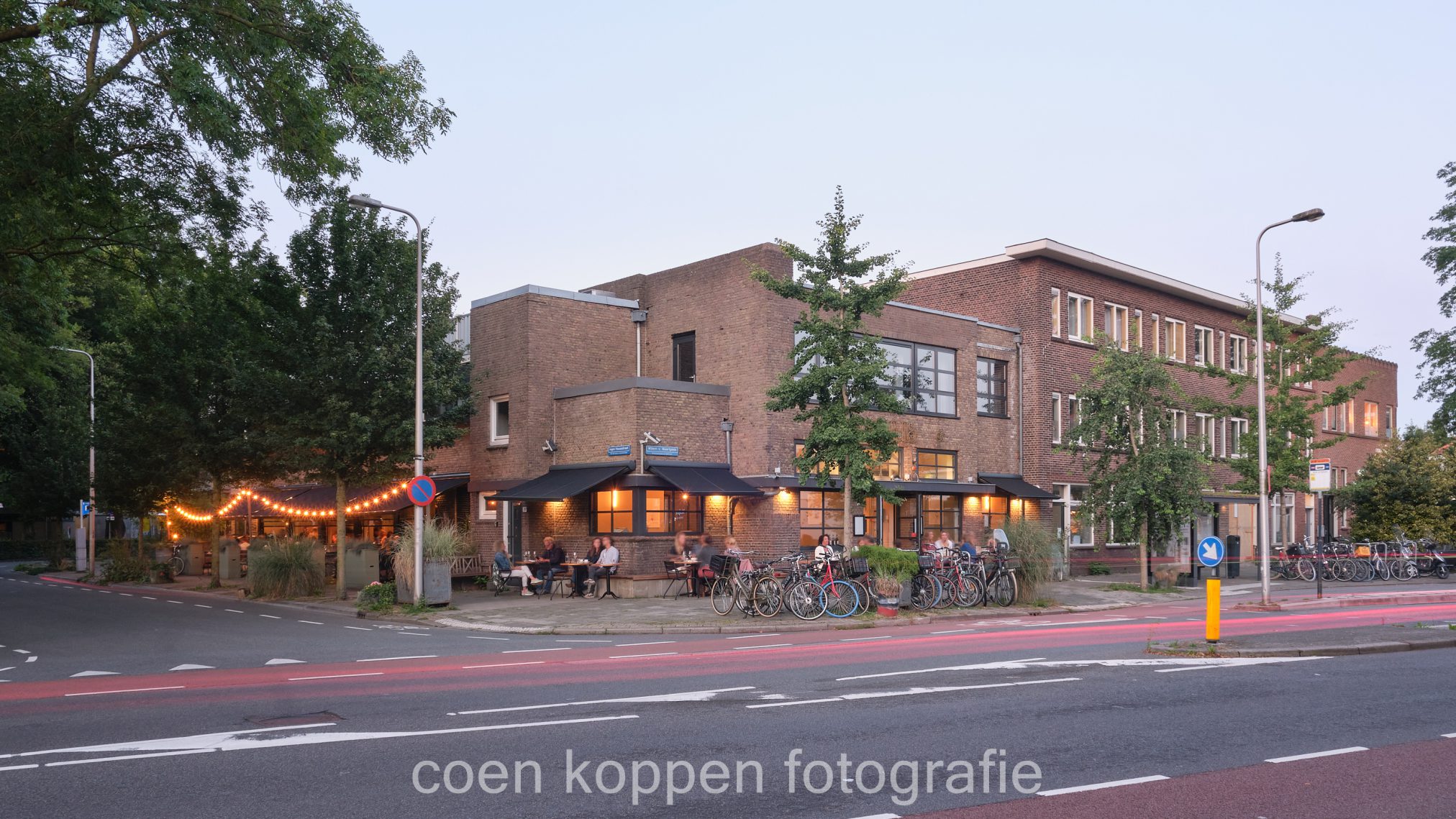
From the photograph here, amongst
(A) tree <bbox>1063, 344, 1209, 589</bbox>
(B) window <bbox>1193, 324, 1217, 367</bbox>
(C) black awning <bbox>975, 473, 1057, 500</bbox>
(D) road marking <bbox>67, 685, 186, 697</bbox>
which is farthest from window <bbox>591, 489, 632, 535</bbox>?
(B) window <bbox>1193, 324, 1217, 367</bbox>

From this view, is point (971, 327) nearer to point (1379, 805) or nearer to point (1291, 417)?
point (1291, 417)

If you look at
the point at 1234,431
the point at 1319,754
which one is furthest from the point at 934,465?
the point at 1319,754

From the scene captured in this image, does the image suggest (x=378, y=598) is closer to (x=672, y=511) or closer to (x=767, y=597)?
Result: (x=672, y=511)

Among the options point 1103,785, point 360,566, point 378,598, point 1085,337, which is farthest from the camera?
point 1085,337

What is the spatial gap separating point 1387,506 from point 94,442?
47.0m

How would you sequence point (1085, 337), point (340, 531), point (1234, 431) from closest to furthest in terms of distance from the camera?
point (340, 531)
point (1085, 337)
point (1234, 431)

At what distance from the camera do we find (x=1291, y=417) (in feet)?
111

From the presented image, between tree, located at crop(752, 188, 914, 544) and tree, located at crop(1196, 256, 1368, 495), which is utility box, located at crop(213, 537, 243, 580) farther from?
tree, located at crop(1196, 256, 1368, 495)

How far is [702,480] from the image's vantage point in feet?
89.4

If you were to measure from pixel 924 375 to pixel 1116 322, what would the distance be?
1102 centimetres

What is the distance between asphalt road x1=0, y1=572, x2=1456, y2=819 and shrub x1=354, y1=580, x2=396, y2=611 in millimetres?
6726

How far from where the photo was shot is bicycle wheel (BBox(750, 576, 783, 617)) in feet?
68.4

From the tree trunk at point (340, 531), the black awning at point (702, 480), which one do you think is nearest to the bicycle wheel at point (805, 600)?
the black awning at point (702, 480)

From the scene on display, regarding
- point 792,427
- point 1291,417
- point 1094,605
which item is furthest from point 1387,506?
point 792,427
